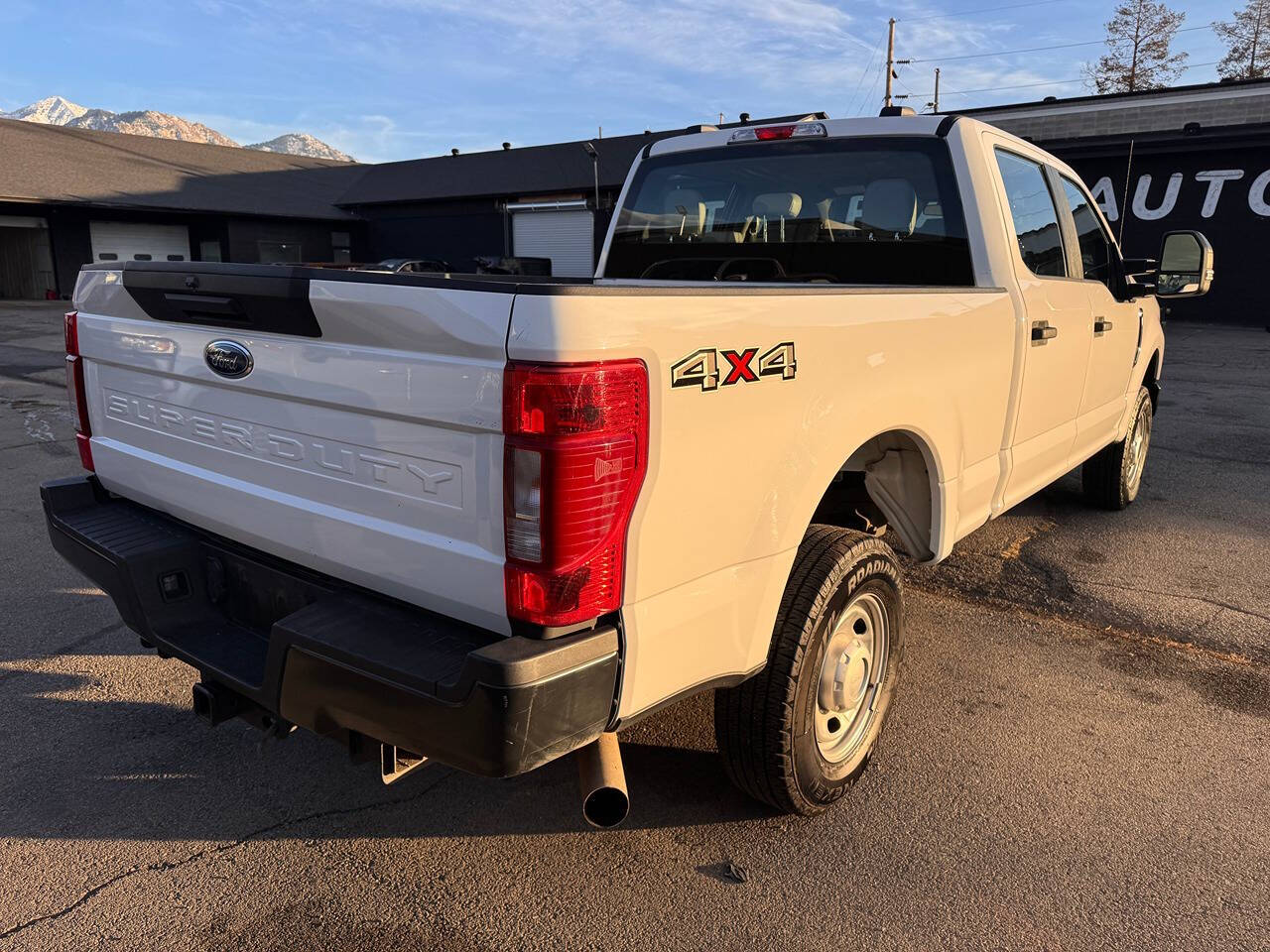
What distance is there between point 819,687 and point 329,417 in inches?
65.4

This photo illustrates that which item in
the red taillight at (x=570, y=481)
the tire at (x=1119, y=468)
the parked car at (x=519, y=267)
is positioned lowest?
the tire at (x=1119, y=468)

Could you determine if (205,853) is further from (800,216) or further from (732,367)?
(800,216)

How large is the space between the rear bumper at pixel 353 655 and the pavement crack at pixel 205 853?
0.50 m

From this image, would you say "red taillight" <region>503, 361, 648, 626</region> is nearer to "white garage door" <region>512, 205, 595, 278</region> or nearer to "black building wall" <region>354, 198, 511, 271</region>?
"white garage door" <region>512, 205, 595, 278</region>

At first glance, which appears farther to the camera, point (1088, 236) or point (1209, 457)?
point (1209, 457)

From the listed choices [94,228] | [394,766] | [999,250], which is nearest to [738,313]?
[394,766]

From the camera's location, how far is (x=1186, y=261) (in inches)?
204

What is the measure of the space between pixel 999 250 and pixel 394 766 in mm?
2969

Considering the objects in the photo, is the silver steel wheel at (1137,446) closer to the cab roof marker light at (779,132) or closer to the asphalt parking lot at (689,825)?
the asphalt parking lot at (689,825)

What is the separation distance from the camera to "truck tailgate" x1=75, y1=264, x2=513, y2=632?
1.99m

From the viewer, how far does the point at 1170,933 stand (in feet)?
7.98

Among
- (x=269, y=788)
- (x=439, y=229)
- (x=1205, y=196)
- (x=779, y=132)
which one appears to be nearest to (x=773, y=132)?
(x=779, y=132)

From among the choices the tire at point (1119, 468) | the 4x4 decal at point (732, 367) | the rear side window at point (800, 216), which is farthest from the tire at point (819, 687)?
the tire at point (1119, 468)

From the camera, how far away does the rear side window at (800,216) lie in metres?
3.85
